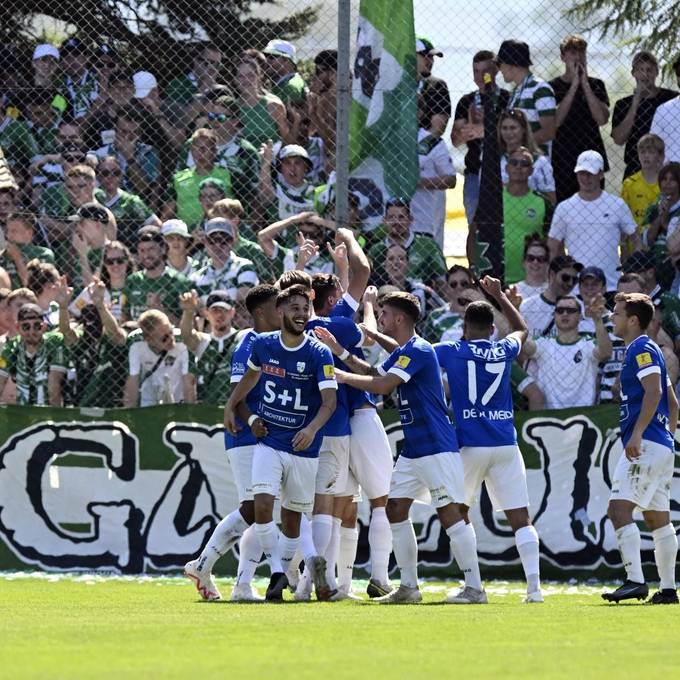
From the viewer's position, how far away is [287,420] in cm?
1044

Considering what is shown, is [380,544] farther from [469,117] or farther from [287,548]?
[469,117]

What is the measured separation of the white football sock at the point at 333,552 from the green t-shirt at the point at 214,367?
316 cm

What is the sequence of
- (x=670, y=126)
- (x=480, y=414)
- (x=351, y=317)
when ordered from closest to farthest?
1. (x=480, y=414)
2. (x=351, y=317)
3. (x=670, y=126)

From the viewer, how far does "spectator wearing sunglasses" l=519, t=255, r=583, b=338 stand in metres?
14.0

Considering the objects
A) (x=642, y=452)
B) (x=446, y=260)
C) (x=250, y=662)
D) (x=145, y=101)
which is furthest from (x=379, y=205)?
(x=250, y=662)

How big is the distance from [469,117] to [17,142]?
184 inches

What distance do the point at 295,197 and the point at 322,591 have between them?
18.7 feet

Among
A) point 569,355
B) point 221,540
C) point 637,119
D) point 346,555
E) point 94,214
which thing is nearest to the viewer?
point 221,540

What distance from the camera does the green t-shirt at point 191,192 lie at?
15.5m

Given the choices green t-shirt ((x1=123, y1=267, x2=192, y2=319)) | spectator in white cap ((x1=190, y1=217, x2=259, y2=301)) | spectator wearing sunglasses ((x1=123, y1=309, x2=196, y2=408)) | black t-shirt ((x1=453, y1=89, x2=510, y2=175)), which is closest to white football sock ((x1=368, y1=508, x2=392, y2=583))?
spectator wearing sunglasses ((x1=123, y1=309, x2=196, y2=408))

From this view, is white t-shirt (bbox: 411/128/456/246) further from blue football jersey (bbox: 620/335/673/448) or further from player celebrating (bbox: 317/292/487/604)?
blue football jersey (bbox: 620/335/673/448)

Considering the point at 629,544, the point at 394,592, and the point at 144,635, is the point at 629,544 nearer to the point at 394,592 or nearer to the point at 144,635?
the point at 394,592

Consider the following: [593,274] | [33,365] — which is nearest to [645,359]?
[593,274]

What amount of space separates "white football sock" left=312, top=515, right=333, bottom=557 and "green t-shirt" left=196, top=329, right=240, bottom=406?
334 cm
